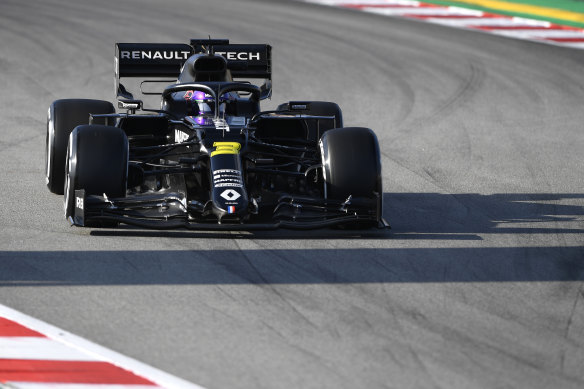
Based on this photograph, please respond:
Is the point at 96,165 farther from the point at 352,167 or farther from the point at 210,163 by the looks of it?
the point at 352,167

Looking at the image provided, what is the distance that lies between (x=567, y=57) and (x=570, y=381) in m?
14.3

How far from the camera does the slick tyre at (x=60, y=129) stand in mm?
9688

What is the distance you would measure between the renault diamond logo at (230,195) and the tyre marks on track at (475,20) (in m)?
13.2

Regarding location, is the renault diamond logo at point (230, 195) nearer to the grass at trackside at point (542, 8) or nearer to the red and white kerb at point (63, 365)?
the red and white kerb at point (63, 365)

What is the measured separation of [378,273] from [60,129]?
368 centimetres

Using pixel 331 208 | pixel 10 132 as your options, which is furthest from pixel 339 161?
pixel 10 132

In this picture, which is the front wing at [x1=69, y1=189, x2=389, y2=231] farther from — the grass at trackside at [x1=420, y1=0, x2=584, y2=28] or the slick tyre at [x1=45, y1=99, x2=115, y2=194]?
the grass at trackside at [x1=420, y1=0, x2=584, y2=28]

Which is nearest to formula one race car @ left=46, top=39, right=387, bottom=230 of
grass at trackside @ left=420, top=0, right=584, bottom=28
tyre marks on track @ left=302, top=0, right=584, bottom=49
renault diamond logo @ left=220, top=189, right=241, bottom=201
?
renault diamond logo @ left=220, top=189, right=241, bottom=201

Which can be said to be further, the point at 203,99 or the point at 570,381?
the point at 203,99

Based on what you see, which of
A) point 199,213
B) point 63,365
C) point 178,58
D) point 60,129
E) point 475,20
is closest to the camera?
point 63,365

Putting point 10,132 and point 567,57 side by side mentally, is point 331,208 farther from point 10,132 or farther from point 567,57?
point 567,57

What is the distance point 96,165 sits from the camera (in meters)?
8.50

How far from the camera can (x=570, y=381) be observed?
566cm

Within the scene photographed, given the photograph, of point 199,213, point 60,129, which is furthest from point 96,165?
point 60,129
